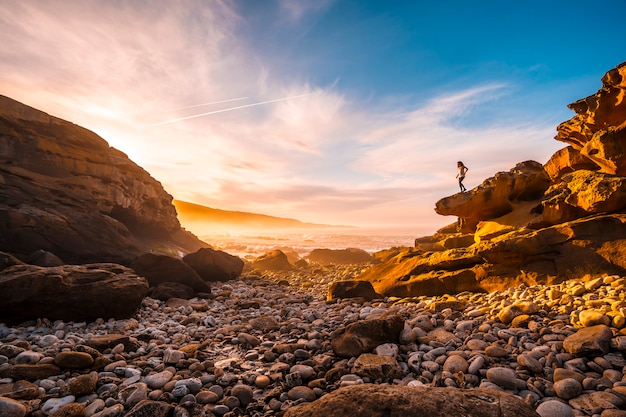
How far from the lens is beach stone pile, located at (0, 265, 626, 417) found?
3.14 meters

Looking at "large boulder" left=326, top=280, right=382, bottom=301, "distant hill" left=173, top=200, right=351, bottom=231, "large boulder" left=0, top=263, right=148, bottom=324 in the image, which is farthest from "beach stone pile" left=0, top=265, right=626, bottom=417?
"distant hill" left=173, top=200, right=351, bottom=231

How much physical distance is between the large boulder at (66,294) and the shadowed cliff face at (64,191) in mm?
5324

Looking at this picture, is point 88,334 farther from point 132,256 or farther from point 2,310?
point 132,256

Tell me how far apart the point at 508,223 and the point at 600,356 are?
677cm

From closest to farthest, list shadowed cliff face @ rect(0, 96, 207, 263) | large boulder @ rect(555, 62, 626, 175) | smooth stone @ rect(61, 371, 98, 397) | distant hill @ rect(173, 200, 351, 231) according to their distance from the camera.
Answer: smooth stone @ rect(61, 371, 98, 397)
large boulder @ rect(555, 62, 626, 175)
shadowed cliff face @ rect(0, 96, 207, 263)
distant hill @ rect(173, 200, 351, 231)

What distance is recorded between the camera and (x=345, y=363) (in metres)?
4.37

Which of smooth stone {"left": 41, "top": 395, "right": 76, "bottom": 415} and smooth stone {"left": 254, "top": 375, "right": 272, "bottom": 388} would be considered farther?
smooth stone {"left": 254, "top": 375, "right": 272, "bottom": 388}

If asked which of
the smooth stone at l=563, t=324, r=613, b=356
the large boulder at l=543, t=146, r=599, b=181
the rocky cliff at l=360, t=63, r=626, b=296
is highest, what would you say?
the large boulder at l=543, t=146, r=599, b=181

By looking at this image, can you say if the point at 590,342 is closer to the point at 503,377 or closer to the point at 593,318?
the point at 593,318

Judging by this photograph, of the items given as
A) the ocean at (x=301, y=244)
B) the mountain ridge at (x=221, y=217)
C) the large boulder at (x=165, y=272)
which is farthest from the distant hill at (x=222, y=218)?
the large boulder at (x=165, y=272)

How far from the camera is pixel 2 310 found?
20.3 ft

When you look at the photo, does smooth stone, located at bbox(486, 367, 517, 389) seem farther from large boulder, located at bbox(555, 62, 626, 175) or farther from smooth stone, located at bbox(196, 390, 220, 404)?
large boulder, located at bbox(555, 62, 626, 175)

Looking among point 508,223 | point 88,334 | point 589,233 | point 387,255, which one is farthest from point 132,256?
point 589,233

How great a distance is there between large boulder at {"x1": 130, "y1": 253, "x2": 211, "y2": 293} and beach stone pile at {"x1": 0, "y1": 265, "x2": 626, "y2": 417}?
14.1ft
